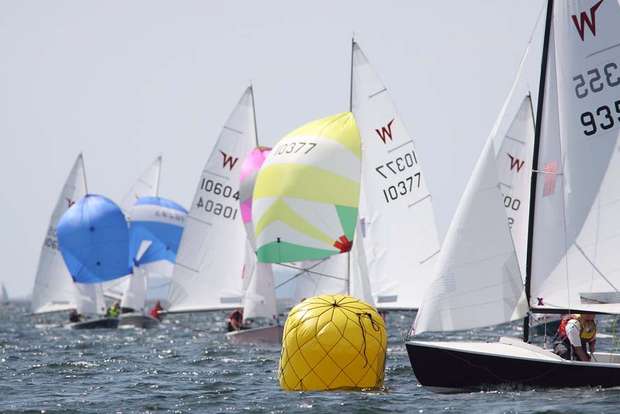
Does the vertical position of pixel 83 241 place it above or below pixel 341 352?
above

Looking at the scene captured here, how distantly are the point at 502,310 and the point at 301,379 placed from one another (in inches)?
119

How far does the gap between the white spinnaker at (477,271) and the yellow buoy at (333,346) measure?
116 cm

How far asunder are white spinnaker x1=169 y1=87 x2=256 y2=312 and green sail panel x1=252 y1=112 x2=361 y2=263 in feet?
27.6

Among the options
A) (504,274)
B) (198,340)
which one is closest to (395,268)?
(198,340)

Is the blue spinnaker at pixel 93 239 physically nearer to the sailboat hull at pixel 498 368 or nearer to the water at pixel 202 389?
the water at pixel 202 389

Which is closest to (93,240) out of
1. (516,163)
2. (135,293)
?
(135,293)

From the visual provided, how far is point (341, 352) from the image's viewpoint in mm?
16250

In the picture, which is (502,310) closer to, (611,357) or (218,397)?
(611,357)

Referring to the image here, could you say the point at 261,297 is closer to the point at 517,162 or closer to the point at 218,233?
the point at 218,233

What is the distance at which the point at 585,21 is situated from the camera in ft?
57.3

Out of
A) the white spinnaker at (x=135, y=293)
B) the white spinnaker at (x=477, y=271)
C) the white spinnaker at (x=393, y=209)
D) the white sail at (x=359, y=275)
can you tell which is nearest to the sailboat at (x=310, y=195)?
the white sail at (x=359, y=275)

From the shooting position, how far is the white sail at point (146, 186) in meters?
54.2

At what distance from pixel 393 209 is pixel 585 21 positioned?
37.6ft

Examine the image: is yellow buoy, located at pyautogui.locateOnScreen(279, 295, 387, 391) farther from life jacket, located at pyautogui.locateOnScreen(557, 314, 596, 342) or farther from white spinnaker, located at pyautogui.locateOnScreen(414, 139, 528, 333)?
life jacket, located at pyautogui.locateOnScreen(557, 314, 596, 342)
